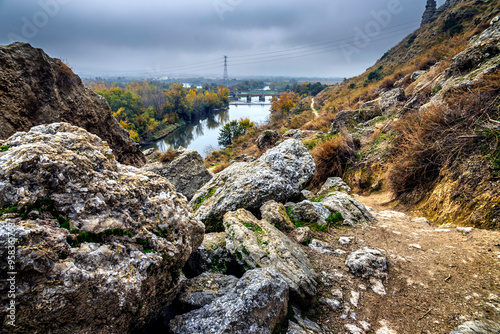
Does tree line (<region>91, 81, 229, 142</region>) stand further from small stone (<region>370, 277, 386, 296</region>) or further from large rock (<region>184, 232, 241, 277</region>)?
small stone (<region>370, 277, 386, 296</region>)

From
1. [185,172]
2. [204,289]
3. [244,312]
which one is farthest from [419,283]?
[185,172]

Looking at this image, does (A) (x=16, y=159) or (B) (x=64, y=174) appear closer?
(A) (x=16, y=159)

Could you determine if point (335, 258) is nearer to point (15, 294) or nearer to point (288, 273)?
point (288, 273)

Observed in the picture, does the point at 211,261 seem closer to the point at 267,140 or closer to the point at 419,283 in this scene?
the point at 419,283

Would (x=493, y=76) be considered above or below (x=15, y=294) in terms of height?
above

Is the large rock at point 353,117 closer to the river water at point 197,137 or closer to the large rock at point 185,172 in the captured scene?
the large rock at point 185,172

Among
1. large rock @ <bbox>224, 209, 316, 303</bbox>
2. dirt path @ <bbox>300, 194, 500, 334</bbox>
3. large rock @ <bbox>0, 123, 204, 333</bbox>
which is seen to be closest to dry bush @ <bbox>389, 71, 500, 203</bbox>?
dirt path @ <bbox>300, 194, 500, 334</bbox>

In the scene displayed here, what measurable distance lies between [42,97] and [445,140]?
1081cm

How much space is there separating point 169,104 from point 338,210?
219 ft

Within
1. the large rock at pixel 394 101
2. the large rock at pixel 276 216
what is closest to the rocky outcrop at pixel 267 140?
the large rock at pixel 394 101

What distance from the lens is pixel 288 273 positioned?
11.3 feet

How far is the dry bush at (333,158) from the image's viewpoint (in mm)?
11067

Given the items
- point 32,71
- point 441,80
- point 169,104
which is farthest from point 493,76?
point 169,104

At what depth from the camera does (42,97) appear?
5605mm
